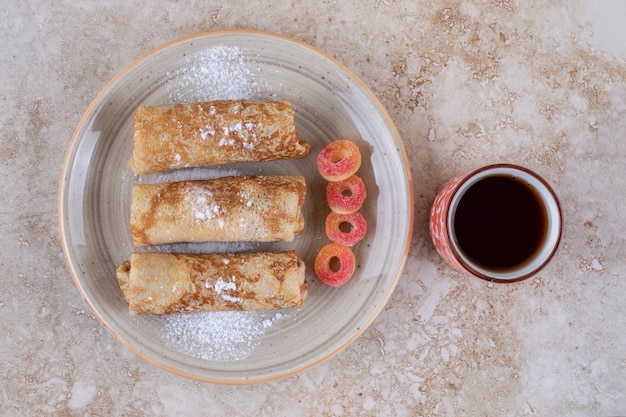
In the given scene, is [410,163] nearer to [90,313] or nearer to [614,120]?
[614,120]

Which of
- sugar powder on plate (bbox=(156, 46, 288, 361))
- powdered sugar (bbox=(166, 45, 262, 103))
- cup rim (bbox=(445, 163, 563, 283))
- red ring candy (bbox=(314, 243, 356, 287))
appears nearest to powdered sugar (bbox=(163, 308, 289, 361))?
sugar powder on plate (bbox=(156, 46, 288, 361))

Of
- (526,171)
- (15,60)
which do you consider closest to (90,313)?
(15,60)

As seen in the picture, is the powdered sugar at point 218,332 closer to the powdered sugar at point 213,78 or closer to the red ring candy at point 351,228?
the red ring candy at point 351,228

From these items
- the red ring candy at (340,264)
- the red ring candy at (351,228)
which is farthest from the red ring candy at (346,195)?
the red ring candy at (340,264)

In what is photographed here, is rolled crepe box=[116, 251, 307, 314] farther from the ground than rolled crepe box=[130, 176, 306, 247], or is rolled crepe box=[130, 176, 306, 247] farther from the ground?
rolled crepe box=[130, 176, 306, 247]

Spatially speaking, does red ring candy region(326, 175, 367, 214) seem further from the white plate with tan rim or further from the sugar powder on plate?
the sugar powder on plate

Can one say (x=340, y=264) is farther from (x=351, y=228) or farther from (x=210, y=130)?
(x=210, y=130)
